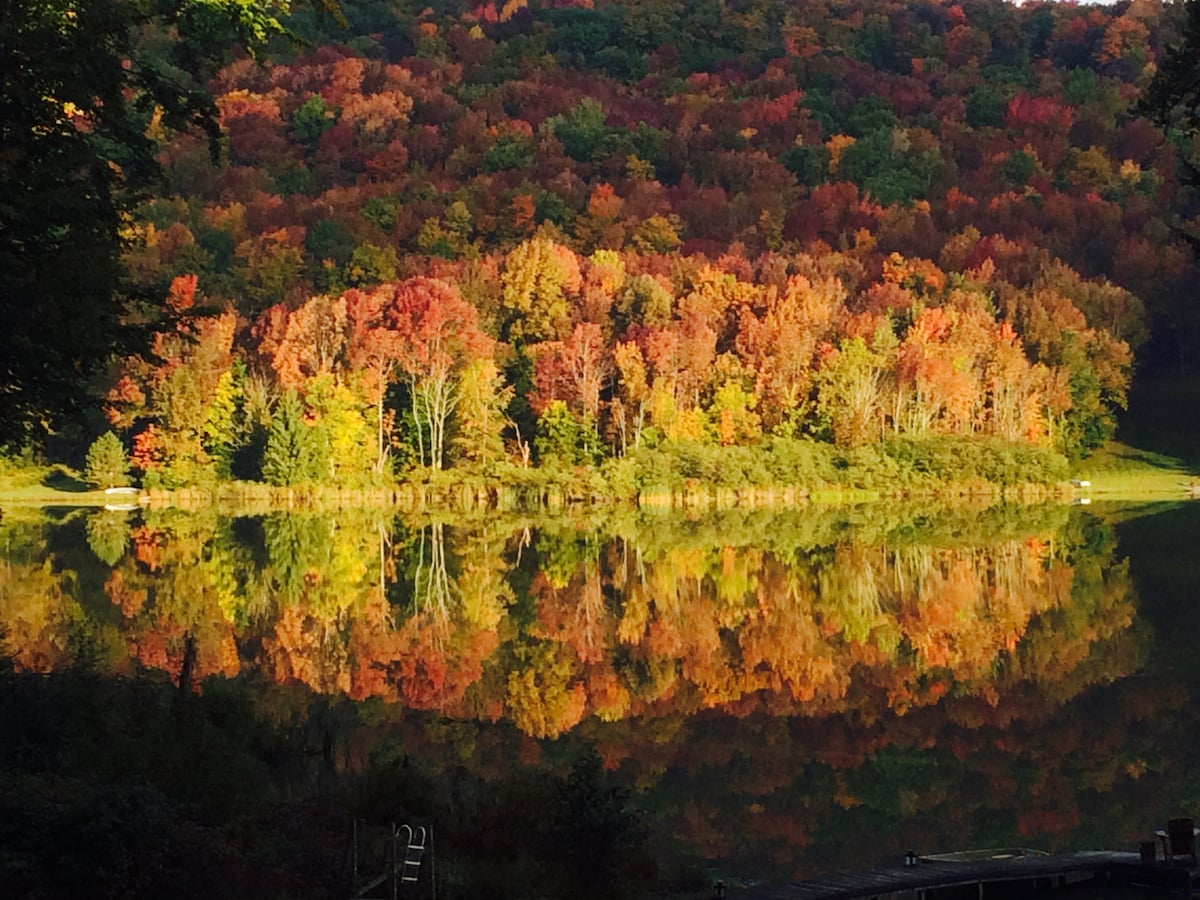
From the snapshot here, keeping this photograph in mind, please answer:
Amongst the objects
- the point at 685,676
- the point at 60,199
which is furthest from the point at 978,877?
the point at 685,676

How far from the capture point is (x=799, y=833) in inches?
553

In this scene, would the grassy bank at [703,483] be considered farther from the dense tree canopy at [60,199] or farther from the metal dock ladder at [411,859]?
the metal dock ladder at [411,859]

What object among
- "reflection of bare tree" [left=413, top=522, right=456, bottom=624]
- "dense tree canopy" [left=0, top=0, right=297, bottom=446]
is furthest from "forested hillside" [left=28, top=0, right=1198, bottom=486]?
"dense tree canopy" [left=0, top=0, right=297, bottom=446]

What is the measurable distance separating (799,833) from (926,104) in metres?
99.2

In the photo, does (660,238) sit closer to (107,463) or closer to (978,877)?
(107,463)

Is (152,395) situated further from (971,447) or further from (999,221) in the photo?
(999,221)

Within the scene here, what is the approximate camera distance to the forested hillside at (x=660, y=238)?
229 feet

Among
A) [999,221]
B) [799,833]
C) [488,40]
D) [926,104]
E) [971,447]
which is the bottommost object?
[799,833]

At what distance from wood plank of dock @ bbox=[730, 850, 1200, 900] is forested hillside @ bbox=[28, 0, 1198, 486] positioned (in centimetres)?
3573

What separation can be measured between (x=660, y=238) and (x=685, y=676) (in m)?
69.8

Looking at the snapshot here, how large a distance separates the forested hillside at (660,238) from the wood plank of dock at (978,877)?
35730 mm

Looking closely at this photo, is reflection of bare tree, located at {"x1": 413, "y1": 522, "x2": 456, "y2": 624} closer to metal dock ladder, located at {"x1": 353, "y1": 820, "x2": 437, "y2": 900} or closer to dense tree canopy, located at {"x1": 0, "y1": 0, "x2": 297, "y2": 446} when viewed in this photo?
dense tree canopy, located at {"x1": 0, "y1": 0, "x2": 297, "y2": 446}

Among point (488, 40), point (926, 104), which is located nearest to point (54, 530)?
point (926, 104)

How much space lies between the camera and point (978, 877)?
11477mm
